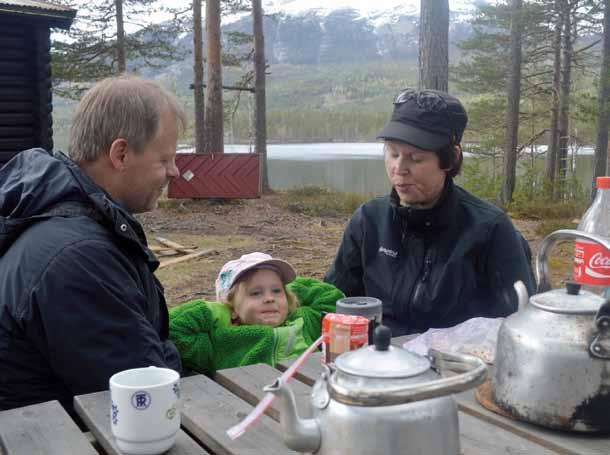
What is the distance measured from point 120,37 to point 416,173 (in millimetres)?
17896

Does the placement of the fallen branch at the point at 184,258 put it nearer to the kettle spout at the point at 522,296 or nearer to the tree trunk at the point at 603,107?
the kettle spout at the point at 522,296

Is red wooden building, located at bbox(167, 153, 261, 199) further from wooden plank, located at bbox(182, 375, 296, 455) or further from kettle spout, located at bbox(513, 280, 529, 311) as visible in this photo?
kettle spout, located at bbox(513, 280, 529, 311)

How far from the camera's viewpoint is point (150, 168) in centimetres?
205

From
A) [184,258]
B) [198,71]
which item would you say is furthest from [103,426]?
[198,71]

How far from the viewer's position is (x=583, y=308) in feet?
4.39

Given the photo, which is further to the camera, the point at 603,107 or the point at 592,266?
the point at 603,107

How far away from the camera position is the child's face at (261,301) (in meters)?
2.68

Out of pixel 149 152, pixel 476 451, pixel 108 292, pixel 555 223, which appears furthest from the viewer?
pixel 555 223

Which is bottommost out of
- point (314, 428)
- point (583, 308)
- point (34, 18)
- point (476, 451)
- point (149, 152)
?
point (476, 451)

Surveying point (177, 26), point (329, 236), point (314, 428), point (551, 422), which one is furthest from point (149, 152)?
point (177, 26)

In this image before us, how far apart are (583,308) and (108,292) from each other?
3.71 ft

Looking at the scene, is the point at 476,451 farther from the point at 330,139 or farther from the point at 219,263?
the point at 330,139

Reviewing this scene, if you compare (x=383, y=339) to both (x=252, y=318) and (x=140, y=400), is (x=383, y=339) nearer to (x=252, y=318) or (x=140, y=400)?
(x=140, y=400)

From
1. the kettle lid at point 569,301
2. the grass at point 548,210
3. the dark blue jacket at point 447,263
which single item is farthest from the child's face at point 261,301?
the grass at point 548,210
